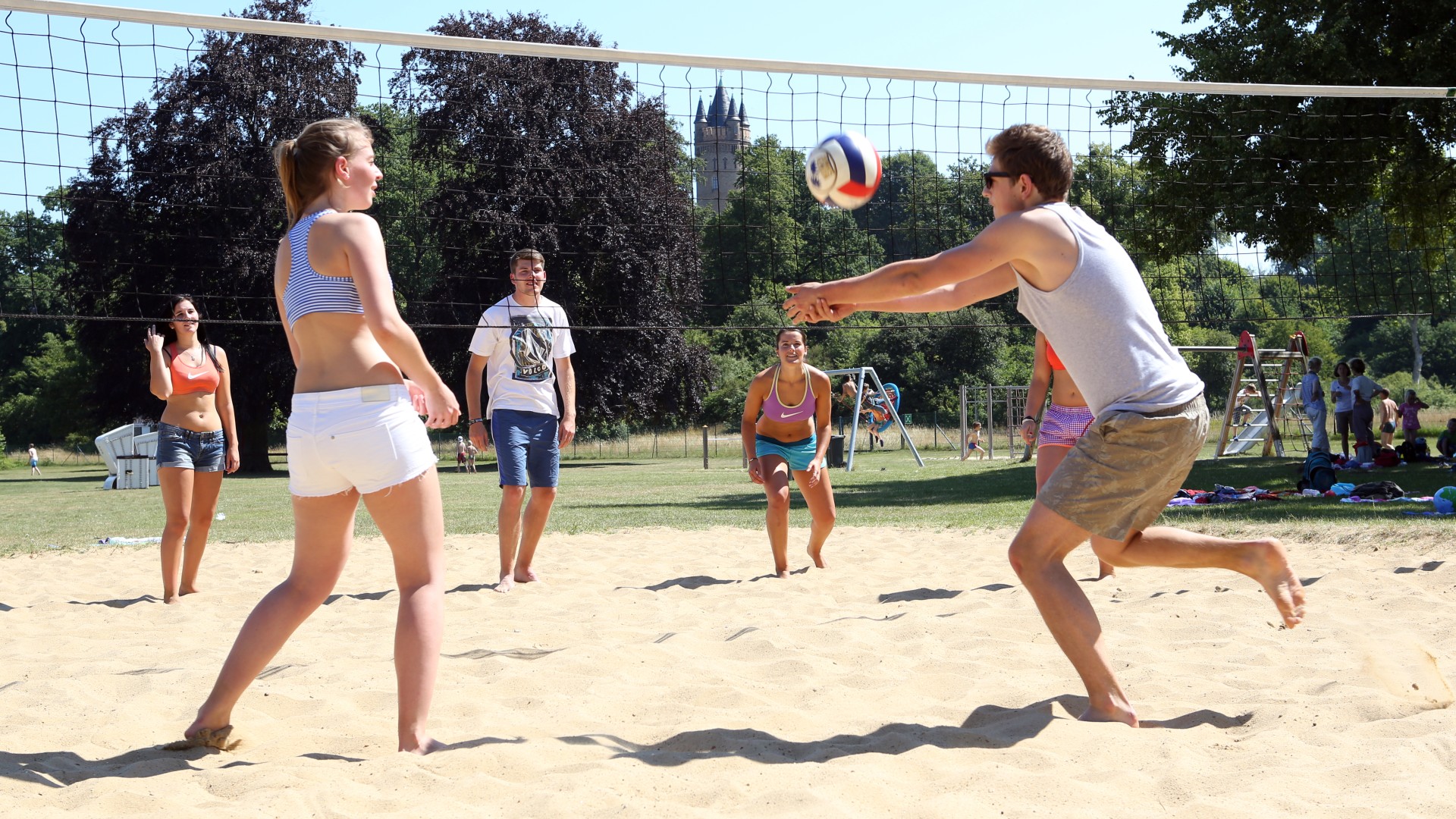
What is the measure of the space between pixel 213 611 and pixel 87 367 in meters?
44.2

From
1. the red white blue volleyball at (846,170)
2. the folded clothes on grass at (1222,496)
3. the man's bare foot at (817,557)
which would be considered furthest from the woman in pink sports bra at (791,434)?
the folded clothes on grass at (1222,496)

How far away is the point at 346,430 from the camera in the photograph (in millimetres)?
2822

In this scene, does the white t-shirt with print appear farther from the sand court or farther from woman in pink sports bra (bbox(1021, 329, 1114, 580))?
woman in pink sports bra (bbox(1021, 329, 1114, 580))

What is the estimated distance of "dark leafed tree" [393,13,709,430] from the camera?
23.1 meters

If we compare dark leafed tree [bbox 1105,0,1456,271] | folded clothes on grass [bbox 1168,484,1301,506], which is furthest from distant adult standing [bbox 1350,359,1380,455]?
folded clothes on grass [bbox 1168,484,1301,506]

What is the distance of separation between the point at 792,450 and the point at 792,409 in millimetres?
239

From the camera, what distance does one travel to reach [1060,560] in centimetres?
321

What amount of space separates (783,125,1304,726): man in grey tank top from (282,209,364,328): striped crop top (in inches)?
46.2

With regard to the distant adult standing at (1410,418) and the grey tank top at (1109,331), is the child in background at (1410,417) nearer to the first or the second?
the distant adult standing at (1410,418)

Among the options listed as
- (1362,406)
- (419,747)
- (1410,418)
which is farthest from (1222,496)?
(419,747)

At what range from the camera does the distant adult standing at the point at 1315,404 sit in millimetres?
15641

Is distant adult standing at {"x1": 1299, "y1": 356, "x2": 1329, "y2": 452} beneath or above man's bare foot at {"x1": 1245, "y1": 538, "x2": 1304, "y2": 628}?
beneath

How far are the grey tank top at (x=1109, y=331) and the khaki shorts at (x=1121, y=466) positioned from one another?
42 millimetres

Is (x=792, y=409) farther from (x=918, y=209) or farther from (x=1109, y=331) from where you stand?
(x=918, y=209)
